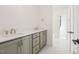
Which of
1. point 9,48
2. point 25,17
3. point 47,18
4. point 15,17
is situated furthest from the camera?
point 47,18

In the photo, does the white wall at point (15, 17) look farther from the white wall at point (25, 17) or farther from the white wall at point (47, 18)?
the white wall at point (47, 18)

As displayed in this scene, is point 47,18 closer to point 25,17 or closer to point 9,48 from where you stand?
point 25,17

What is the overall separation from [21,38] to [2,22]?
0.77m

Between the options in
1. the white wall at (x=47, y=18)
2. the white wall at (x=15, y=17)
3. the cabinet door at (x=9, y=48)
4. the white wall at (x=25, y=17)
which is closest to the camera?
the cabinet door at (x=9, y=48)

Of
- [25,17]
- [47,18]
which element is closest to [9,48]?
[25,17]

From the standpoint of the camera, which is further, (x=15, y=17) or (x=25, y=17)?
(x=25, y=17)

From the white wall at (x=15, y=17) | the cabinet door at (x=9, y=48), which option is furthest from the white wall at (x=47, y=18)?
the cabinet door at (x=9, y=48)

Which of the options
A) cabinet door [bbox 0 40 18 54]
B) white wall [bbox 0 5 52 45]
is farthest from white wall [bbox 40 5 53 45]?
cabinet door [bbox 0 40 18 54]

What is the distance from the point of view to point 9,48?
2000 mm

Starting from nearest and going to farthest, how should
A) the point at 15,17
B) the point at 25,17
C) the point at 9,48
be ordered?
the point at 9,48 < the point at 15,17 < the point at 25,17

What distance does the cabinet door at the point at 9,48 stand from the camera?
180 cm

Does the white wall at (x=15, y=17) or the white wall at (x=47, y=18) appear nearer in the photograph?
the white wall at (x=15, y=17)
